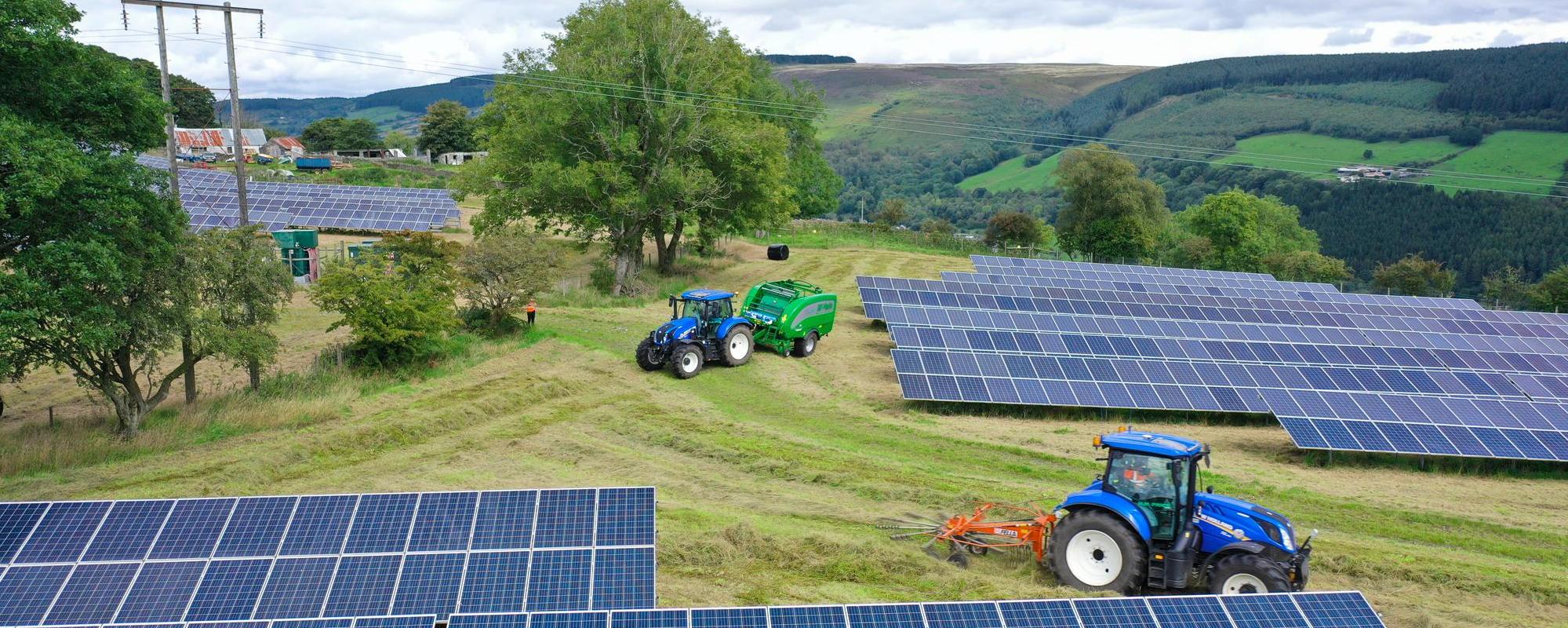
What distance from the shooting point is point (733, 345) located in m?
25.8

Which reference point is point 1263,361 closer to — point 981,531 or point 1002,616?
point 981,531

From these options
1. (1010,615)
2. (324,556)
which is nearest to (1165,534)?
(1010,615)

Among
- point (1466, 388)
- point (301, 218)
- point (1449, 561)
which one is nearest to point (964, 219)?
point (301, 218)

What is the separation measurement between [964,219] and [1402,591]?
377ft

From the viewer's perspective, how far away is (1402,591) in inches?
498

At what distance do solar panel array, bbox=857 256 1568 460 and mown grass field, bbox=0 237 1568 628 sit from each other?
66 centimetres

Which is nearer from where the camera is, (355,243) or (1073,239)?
(355,243)

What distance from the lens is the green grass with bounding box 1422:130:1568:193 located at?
104 m

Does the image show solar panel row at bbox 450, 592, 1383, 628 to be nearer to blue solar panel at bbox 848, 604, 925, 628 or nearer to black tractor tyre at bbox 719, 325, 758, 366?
blue solar panel at bbox 848, 604, 925, 628

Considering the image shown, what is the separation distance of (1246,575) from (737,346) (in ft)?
53.6

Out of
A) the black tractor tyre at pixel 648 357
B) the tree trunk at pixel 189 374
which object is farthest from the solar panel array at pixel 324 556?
the black tractor tyre at pixel 648 357

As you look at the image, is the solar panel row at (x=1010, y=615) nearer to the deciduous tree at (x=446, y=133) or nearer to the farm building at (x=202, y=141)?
the farm building at (x=202, y=141)

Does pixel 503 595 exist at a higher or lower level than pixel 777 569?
higher

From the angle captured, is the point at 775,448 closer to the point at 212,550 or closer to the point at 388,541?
the point at 388,541
